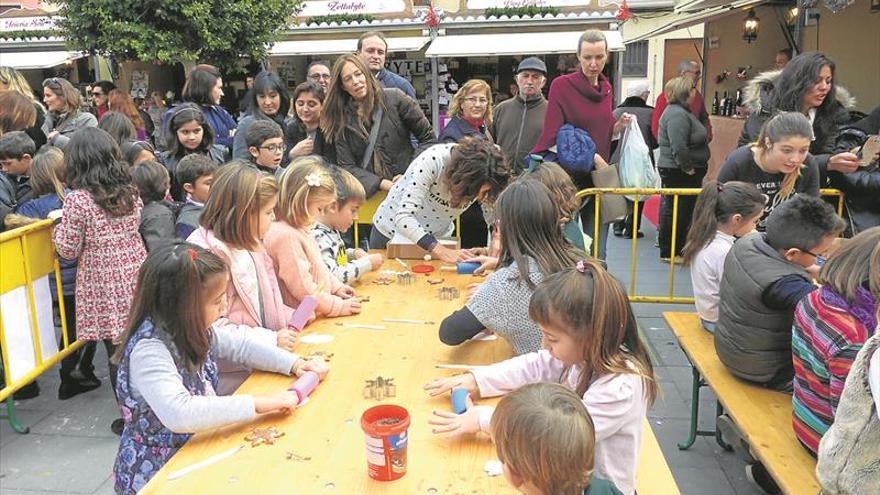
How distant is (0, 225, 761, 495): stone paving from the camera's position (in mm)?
3459

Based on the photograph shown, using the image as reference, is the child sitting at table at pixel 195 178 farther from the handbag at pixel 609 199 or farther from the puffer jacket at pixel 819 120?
the puffer jacket at pixel 819 120

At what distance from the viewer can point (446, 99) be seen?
47.2ft

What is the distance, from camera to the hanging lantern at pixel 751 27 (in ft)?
35.8

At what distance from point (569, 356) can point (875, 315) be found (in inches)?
45.1

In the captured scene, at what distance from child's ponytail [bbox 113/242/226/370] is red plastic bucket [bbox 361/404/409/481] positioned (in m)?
0.67

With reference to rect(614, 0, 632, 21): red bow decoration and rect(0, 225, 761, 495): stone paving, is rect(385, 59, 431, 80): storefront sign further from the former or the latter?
rect(0, 225, 761, 495): stone paving

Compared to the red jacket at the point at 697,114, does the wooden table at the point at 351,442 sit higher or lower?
lower

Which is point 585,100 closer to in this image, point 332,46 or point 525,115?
point 525,115

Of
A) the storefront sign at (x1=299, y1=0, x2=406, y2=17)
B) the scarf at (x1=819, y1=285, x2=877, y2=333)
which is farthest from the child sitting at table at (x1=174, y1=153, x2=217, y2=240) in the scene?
the storefront sign at (x1=299, y1=0, x2=406, y2=17)

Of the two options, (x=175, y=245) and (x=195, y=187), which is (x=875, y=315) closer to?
(x=175, y=245)

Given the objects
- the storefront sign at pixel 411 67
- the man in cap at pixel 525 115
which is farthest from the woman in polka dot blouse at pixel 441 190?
the storefront sign at pixel 411 67

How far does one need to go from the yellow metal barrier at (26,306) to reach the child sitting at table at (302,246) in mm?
1650

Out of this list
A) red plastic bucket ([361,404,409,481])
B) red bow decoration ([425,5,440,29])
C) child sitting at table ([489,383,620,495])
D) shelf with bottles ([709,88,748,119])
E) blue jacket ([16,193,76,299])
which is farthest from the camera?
red bow decoration ([425,5,440,29])

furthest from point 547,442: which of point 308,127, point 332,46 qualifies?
point 332,46
